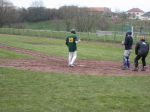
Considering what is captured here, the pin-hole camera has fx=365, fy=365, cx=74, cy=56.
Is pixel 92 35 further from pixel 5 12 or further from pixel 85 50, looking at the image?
pixel 5 12

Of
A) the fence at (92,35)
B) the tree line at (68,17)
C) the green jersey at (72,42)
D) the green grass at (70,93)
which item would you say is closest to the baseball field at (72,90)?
the green grass at (70,93)

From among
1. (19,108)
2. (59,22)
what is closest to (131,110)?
(19,108)

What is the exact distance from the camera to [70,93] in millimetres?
10648

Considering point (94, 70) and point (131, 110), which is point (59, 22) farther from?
point (131, 110)

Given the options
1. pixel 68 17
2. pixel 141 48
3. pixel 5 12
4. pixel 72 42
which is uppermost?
pixel 5 12

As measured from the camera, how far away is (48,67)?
1662cm

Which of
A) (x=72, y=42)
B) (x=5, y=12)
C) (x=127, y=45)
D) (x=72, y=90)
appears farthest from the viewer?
(x=5, y=12)

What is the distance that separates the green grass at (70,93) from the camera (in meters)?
9.02

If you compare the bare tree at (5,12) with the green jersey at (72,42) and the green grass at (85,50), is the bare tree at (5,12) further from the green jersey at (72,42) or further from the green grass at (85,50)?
the green jersey at (72,42)

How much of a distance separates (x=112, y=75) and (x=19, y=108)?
268 inches

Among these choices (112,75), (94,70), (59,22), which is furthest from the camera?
(59,22)

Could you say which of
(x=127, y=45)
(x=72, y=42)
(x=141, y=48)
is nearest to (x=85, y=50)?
(x=72, y=42)

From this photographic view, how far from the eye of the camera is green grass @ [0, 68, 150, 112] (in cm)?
902

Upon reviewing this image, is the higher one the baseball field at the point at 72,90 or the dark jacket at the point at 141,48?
→ the dark jacket at the point at 141,48
